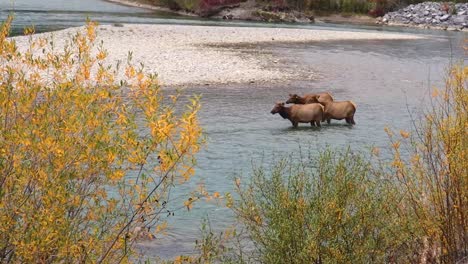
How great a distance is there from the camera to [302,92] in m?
28.6

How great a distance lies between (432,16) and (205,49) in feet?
135

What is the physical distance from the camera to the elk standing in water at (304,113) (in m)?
22.2

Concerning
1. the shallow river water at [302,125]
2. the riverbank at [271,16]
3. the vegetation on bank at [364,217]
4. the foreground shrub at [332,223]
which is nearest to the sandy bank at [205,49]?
the shallow river water at [302,125]

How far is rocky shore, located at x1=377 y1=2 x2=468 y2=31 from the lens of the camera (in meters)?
73.0

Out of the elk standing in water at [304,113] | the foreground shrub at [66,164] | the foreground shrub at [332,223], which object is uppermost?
the foreground shrub at [66,164]

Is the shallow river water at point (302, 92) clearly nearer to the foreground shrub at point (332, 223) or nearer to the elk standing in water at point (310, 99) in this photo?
the elk standing in water at point (310, 99)

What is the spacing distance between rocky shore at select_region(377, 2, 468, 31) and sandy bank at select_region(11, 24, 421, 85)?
17.0m

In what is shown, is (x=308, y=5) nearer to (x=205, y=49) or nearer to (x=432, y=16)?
(x=432, y=16)

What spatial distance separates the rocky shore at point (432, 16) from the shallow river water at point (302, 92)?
23.3 meters

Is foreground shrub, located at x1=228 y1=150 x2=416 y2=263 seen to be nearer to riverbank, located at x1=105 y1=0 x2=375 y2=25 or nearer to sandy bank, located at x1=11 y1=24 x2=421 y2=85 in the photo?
sandy bank, located at x1=11 y1=24 x2=421 y2=85

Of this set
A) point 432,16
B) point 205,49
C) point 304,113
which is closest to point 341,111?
point 304,113

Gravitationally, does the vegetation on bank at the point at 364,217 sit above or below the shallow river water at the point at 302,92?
above

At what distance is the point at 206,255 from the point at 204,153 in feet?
35.7

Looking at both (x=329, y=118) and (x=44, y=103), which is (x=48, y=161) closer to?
(x=44, y=103)
